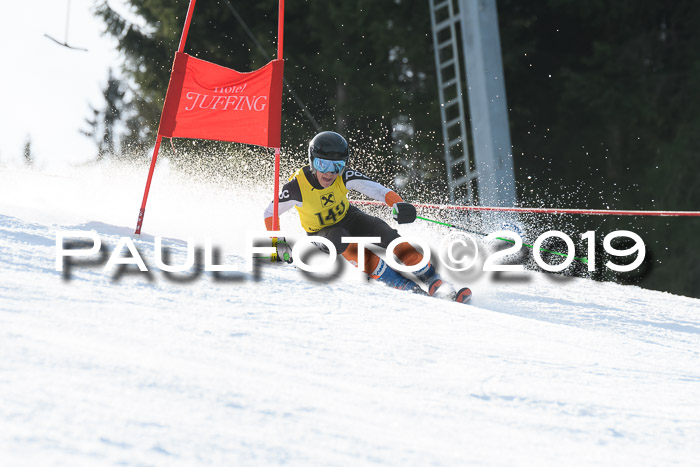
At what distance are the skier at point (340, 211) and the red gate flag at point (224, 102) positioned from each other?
17.7 inches

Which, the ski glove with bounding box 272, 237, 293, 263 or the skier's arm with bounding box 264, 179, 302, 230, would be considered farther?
the skier's arm with bounding box 264, 179, 302, 230

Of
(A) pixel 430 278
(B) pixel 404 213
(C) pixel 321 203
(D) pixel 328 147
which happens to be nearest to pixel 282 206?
(C) pixel 321 203

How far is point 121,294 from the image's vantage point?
10.2ft

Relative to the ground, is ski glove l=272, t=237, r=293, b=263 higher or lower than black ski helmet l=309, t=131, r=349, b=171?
lower

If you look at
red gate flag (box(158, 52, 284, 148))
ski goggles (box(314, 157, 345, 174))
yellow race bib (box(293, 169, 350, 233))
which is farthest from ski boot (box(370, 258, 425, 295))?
red gate flag (box(158, 52, 284, 148))

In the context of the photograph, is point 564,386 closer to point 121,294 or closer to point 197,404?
point 197,404

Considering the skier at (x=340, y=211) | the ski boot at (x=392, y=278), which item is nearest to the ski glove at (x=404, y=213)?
the skier at (x=340, y=211)

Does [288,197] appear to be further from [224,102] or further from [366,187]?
[224,102]

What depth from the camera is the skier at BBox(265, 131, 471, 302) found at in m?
4.53

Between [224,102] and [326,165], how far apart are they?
0.85m

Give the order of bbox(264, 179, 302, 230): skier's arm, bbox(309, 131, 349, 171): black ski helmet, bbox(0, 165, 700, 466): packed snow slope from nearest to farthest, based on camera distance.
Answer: bbox(0, 165, 700, 466): packed snow slope, bbox(309, 131, 349, 171): black ski helmet, bbox(264, 179, 302, 230): skier's arm

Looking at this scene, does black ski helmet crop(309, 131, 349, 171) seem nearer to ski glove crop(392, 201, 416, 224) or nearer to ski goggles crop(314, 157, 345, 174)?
ski goggles crop(314, 157, 345, 174)

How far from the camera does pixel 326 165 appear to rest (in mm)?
4645

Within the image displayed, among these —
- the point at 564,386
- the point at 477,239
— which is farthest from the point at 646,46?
the point at 564,386
